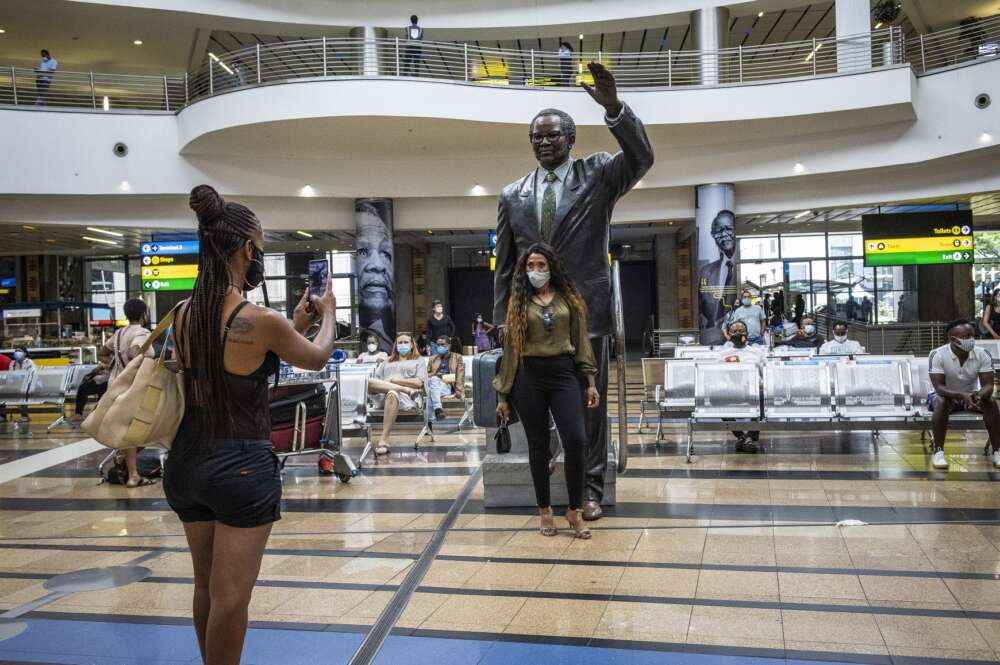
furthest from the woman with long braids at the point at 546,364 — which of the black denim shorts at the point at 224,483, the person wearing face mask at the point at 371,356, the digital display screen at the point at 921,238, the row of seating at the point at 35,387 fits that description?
the digital display screen at the point at 921,238

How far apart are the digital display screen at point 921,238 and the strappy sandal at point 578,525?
670 inches

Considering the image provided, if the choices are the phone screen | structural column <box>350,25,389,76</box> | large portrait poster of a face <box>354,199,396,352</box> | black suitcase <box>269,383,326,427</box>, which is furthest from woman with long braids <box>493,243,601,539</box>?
structural column <box>350,25,389,76</box>

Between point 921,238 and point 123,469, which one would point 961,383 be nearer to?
point 123,469

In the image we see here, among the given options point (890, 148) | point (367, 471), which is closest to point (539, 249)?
point (367, 471)

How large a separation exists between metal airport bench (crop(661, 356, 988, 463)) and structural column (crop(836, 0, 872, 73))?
11.4 metres

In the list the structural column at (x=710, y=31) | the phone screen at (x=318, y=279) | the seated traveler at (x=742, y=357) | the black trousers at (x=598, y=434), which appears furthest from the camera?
the structural column at (x=710, y=31)

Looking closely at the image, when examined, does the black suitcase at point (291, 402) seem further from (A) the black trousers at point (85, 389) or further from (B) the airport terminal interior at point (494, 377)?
(A) the black trousers at point (85, 389)

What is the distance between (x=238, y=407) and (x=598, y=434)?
11.6ft

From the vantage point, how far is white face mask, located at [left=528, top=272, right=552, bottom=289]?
202 inches

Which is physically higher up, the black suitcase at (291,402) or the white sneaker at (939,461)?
the black suitcase at (291,402)

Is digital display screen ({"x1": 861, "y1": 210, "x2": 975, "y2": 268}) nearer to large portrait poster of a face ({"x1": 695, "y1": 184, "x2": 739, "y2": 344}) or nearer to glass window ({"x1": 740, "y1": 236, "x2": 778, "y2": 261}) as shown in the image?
large portrait poster of a face ({"x1": 695, "y1": 184, "x2": 739, "y2": 344})

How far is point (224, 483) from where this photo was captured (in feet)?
8.16

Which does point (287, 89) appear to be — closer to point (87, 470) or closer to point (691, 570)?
point (87, 470)

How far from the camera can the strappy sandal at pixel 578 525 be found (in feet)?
17.2
